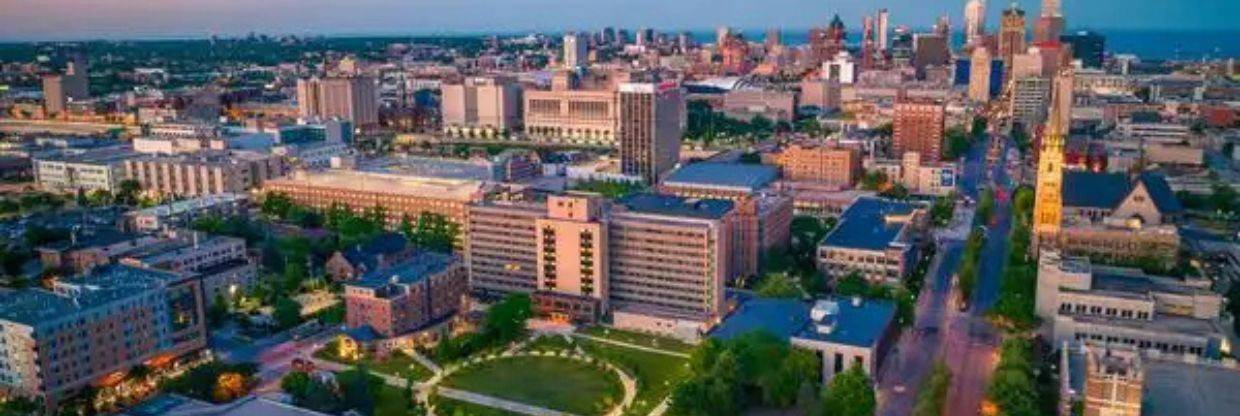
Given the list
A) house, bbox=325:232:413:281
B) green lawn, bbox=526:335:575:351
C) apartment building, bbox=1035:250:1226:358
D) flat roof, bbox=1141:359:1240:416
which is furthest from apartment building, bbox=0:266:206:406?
apartment building, bbox=1035:250:1226:358

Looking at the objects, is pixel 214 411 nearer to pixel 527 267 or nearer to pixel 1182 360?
pixel 527 267

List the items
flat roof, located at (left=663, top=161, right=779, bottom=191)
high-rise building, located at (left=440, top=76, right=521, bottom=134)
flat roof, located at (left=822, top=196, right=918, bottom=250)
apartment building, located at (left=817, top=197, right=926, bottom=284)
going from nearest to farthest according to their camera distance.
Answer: apartment building, located at (left=817, top=197, right=926, bottom=284) < flat roof, located at (left=822, top=196, right=918, bottom=250) < flat roof, located at (left=663, top=161, right=779, bottom=191) < high-rise building, located at (left=440, top=76, right=521, bottom=134)

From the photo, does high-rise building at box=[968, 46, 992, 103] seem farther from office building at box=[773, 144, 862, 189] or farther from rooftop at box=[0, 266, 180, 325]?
rooftop at box=[0, 266, 180, 325]

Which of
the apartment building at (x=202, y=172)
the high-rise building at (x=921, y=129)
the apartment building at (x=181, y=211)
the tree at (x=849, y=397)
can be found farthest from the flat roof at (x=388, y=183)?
the high-rise building at (x=921, y=129)

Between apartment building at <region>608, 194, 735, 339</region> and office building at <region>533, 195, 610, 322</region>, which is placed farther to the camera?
office building at <region>533, 195, 610, 322</region>

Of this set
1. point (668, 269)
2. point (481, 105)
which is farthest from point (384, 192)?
point (481, 105)

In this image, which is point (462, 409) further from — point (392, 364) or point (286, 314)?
point (286, 314)

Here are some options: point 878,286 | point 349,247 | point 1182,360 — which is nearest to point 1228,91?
point 878,286
